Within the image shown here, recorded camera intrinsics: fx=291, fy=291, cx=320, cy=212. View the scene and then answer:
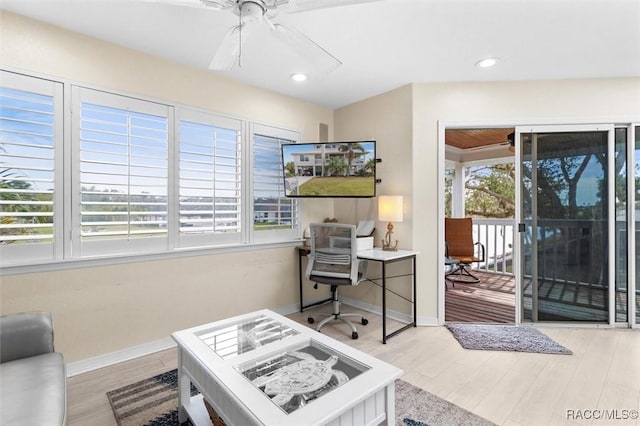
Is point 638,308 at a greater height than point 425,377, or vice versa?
point 638,308

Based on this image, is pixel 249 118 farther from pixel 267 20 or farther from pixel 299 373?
pixel 299 373

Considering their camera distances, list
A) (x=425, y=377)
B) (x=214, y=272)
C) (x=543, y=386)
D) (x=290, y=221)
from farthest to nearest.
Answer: (x=290, y=221) → (x=214, y=272) → (x=425, y=377) → (x=543, y=386)

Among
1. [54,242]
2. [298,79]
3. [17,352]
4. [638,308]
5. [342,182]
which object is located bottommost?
[638,308]

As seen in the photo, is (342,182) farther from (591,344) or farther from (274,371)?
(591,344)

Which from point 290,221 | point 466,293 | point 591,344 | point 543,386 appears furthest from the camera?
point 466,293

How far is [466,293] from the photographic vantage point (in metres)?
4.25

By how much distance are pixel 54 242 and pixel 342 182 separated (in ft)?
8.34

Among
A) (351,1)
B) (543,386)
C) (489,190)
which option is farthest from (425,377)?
(489,190)

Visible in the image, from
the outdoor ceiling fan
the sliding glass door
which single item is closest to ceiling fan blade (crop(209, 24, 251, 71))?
the outdoor ceiling fan

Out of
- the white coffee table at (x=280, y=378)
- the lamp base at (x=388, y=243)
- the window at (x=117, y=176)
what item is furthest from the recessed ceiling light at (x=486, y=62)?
the white coffee table at (x=280, y=378)

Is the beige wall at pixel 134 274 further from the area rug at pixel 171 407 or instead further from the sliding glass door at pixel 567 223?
the sliding glass door at pixel 567 223

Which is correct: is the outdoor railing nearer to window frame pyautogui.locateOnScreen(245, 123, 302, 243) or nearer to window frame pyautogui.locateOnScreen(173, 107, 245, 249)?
window frame pyautogui.locateOnScreen(245, 123, 302, 243)

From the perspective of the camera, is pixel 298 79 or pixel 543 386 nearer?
pixel 543 386

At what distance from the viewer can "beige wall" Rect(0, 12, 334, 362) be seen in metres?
2.07
